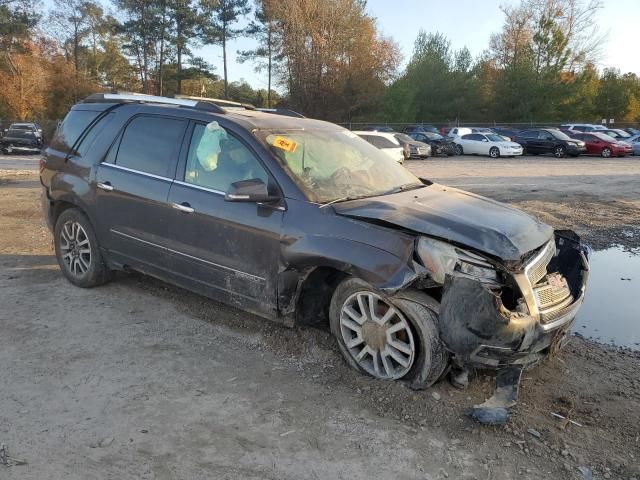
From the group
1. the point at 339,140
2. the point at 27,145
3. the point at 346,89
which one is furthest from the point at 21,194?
the point at 346,89

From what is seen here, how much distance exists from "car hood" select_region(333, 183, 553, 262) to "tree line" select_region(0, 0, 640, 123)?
48153mm

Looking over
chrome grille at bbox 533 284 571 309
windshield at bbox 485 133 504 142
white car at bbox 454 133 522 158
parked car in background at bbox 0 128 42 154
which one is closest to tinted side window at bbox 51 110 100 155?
chrome grille at bbox 533 284 571 309

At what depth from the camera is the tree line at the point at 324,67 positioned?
5012cm

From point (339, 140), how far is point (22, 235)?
549cm

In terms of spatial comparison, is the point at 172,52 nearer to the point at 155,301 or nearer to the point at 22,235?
the point at 22,235

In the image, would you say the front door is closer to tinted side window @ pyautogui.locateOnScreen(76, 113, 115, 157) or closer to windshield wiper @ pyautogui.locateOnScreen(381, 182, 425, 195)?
windshield wiper @ pyautogui.locateOnScreen(381, 182, 425, 195)

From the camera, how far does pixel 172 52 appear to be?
52562 mm

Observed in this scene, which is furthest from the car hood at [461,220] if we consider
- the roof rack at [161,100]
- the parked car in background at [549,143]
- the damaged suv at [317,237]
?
the parked car in background at [549,143]

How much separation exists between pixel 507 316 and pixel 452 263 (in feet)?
1.44

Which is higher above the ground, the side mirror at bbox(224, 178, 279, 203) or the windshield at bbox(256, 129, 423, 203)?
the windshield at bbox(256, 129, 423, 203)

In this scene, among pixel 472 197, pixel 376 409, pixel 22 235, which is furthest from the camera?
pixel 22 235

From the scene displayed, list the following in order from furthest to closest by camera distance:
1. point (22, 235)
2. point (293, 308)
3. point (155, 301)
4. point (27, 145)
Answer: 1. point (27, 145)
2. point (22, 235)
3. point (155, 301)
4. point (293, 308)

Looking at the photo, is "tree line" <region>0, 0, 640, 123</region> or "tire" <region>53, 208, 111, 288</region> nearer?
"tire" <region>53, 208, 111, 288</region>

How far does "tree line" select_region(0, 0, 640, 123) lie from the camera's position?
5012cm
